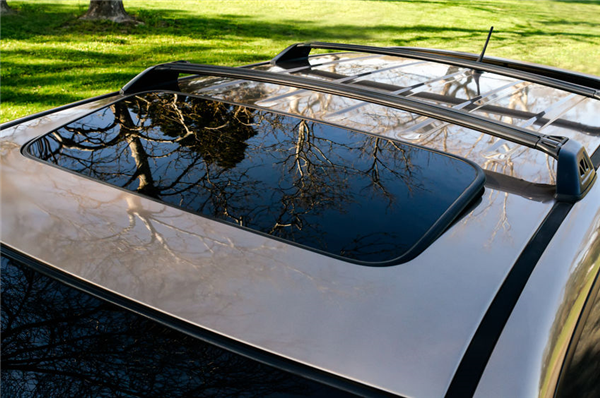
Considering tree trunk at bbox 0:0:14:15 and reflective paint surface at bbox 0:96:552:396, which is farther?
tree trunk at bbox 0:0:14:15

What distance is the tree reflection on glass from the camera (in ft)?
3.41

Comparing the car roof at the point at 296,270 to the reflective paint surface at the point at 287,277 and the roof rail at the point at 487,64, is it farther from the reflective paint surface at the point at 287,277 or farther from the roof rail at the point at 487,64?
the roof rail at the point at 487,64

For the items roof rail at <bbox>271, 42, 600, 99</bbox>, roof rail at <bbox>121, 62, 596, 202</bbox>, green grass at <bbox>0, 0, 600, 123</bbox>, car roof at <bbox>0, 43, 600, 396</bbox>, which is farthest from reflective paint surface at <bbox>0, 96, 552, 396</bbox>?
green grass at <bbox>0, 0, 600, 123</bbox>

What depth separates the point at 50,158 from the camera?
5.58ft

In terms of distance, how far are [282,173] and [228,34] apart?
11.9 metres

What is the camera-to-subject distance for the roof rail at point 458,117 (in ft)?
5.20

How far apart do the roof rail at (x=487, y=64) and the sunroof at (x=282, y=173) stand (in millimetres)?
1093

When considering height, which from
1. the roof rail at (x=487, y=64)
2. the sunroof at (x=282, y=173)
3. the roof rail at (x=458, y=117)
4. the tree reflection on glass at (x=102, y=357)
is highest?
the roof rail at (x=487, y=64)

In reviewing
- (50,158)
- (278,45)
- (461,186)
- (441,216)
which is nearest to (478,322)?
(441,216)

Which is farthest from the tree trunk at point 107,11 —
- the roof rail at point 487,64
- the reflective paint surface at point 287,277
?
the reflective paint surface at point 287,277

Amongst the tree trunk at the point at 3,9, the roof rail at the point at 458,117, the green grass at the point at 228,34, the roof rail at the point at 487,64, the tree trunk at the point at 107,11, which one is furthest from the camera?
the tree trunk at the point at 3,9

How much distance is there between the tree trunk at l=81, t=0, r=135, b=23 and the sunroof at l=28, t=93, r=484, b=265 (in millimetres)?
11764

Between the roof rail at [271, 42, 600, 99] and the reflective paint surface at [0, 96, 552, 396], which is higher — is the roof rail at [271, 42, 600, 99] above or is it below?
above

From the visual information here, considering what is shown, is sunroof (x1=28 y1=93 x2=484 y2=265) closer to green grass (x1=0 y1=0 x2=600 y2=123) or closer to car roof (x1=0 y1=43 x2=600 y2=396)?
car roof (x1=0 y1=43 x2=600 y2=396)
